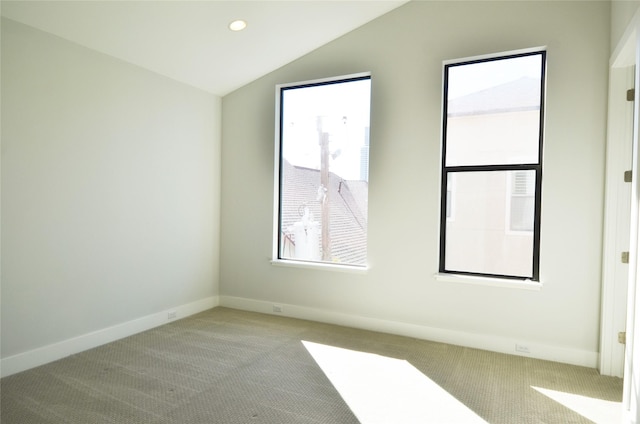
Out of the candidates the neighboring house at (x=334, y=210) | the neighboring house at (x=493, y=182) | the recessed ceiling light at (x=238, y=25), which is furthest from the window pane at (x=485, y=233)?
the recessed ceiling light at (x=238, y=25)

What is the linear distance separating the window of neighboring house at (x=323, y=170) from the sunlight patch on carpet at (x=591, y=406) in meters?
1.96

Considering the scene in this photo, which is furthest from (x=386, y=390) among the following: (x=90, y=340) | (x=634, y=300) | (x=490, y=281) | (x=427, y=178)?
(x=90, y=340)

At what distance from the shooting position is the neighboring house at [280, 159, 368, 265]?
4.06 meters

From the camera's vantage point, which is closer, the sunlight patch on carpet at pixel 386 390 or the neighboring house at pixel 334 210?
the sunlight patch on carpet at pixel 386 390

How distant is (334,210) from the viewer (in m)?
4.23

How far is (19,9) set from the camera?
8.79 ft

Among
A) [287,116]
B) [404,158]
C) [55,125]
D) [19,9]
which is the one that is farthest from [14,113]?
[404,158]

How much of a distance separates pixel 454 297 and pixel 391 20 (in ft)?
8.74

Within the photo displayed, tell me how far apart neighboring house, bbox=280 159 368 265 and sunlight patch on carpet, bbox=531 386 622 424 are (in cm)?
192

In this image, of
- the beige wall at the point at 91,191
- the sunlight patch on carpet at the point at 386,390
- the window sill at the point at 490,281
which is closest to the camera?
the sunlight patch on carpet at the point at 386,390

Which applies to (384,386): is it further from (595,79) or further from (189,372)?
(595,79)

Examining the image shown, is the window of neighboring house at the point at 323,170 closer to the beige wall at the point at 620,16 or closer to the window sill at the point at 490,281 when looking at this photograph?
the window sill at the point at 490,281

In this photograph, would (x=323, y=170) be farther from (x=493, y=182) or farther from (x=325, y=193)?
(x=493, y=182)

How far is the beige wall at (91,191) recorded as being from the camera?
2.85 metres
